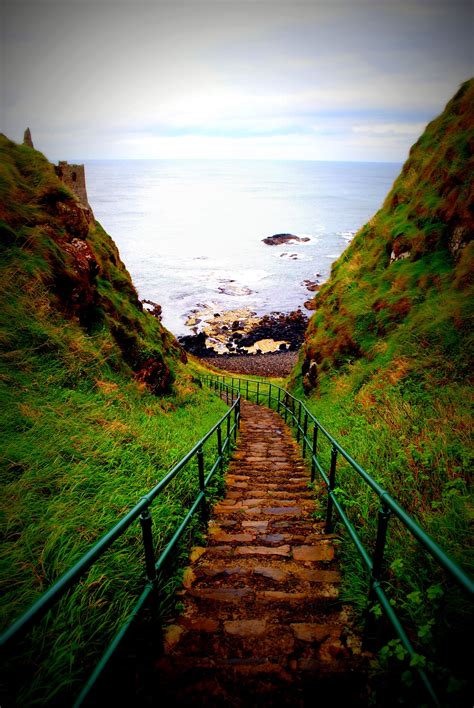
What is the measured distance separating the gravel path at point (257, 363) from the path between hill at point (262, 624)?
23.6 meters

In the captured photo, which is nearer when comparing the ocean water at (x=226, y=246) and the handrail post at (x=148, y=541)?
the handrail post at (x=148, y=541)

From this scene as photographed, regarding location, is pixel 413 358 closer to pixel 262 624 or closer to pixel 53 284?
pixel 262 624

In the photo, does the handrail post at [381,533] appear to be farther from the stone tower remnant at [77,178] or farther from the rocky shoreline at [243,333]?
the rocky shoreline at [243,333]

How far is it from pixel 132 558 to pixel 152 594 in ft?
1.53

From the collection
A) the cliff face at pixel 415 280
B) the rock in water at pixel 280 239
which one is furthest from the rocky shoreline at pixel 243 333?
the rock in water at pixel 280 239

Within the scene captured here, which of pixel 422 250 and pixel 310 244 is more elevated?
pixel 310 244

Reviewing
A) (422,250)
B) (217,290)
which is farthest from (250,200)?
(422,250)

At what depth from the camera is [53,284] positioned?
6570 millimetres

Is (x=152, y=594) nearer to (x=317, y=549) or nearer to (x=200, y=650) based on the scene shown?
(x=200, y=650)

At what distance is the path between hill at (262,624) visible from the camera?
1.98 meters

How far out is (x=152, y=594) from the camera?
2.32 m

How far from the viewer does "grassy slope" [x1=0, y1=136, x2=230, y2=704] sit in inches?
89.9

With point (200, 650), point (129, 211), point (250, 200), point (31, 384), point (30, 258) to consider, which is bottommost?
point (200, 650)

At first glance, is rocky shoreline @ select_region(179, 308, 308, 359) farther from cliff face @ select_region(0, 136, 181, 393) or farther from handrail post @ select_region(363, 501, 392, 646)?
handrail post @ select_region(363, 501, 392, 646)
